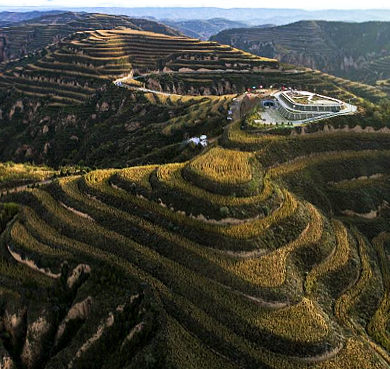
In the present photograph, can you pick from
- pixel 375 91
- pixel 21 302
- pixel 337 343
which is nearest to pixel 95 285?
pixel 21 302

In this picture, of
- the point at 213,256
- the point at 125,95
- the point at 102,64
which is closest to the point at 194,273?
the point at 213,256

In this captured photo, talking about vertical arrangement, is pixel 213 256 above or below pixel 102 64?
below

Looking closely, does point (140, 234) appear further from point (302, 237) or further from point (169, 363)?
point (302, 237)

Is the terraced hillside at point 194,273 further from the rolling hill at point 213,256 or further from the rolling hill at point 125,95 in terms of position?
the rolling hill at point 125,95

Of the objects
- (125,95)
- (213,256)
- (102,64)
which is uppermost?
(102,64)

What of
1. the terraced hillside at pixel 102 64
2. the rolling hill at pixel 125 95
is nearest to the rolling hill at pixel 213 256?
the rolling hill at pixel 125 95

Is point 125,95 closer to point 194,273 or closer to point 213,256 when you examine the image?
point 213,256

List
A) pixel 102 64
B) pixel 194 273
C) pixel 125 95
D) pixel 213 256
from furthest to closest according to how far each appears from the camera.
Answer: pixel 102 64, pixel 125 95, pixel 213 256, pixel 194 273

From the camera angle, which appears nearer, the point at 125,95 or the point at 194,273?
the point at 194,273
